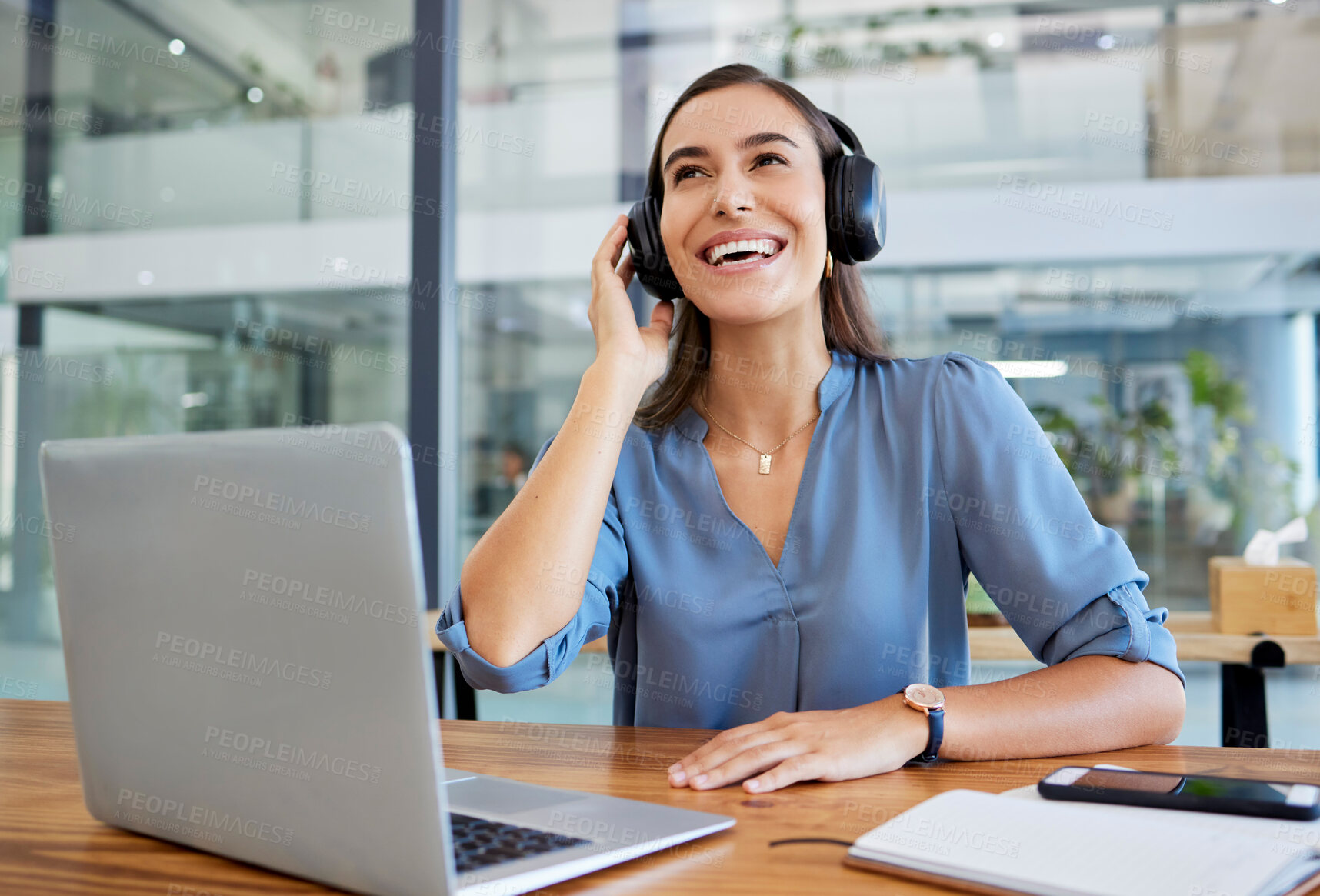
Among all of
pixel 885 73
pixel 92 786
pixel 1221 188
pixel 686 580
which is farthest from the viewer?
pixel 885 73

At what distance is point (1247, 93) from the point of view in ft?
10.3

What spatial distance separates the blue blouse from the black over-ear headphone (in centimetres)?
19

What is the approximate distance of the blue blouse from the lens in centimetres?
A: 119

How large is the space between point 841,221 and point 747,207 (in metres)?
0.13

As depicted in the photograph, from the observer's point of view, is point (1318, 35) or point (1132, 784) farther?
point (1318, 35)

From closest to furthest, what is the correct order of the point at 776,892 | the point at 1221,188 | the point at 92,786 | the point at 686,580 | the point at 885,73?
the point at 776,892, the point at 92,786, the point at 686,580, the point at 1221,188, the point at 885,73

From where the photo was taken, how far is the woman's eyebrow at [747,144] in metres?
1.34

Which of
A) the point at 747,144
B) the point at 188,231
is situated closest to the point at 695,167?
the point at 747,144

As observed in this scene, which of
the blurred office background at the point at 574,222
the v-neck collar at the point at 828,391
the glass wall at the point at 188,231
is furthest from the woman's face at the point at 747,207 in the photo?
the glass wall at the point at 188,231

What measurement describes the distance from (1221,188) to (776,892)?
3134 mm

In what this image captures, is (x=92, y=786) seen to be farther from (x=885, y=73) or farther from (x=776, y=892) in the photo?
(x=885, y=73)

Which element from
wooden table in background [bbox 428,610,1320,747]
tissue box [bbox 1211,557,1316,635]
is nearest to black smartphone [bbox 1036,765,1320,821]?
wooden table in background [bbox 428,610,1320,747]

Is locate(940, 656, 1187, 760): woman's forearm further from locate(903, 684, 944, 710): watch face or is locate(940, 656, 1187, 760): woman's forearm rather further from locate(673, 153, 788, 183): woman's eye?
locate(673, 153, 788, 183): woman's eye

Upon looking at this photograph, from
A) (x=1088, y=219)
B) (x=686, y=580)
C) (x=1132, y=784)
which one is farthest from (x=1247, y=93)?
(x=1132, y=784)
